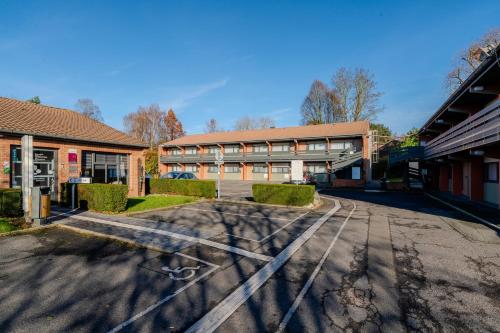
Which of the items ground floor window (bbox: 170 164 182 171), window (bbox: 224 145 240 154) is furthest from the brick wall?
ground floor window (bbox: 170 164 182 171)

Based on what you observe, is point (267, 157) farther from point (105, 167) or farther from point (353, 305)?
point (353, 305)

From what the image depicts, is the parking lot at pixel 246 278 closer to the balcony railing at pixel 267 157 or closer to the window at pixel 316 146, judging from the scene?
the balcony railing at pixel 267 157

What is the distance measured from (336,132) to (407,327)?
1330 inches

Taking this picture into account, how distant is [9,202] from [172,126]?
5963 cm

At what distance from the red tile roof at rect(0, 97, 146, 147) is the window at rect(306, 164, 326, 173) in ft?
77.2

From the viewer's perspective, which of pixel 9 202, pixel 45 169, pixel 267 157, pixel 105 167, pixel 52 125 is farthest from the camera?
pixel 267 157

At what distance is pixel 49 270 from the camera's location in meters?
5.84

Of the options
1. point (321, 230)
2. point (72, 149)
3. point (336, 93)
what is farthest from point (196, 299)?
point (336, 93)

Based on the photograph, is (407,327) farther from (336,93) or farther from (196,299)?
(336,93)

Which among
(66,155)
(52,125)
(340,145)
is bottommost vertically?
(66,155)

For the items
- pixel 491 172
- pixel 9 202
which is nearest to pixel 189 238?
pixel 9 202

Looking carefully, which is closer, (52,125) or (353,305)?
(353,305)

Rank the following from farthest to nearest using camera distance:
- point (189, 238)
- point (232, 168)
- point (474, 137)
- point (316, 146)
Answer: point (232, 168) < point (316, 146) < point (474, 137) < point (189, 238)

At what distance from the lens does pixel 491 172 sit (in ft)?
54.7
